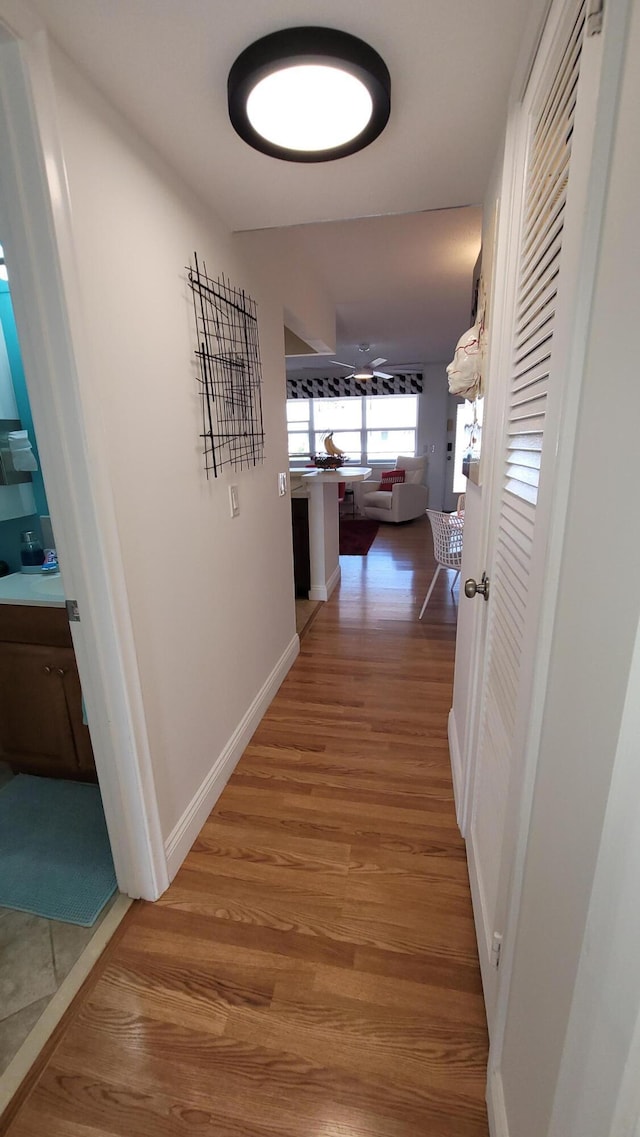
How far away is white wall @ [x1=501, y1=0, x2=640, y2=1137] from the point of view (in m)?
0.47

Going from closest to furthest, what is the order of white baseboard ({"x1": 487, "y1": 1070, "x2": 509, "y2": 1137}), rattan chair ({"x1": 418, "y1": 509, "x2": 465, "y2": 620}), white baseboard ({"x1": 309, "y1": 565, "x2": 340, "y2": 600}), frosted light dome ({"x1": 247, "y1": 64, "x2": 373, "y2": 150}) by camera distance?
white baseboard ({"x1": 487, "y1": 1070, "x2": 509, "y2": 1137})
frosted light dome ({"x1": 247, "y1": 64, "x2": 373, "y2": 150})
rattan chair ({"x1": 418, "y1": 509, "x2": 465, "y2": 620})
white baseboard ({"x1": 309, "y1": 565, "x2": 340, "y2": 600})

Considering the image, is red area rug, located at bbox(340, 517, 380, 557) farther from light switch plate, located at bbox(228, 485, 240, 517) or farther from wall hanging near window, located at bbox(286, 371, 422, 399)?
light switch plate, located at bbox(228, 485, 240, 517)

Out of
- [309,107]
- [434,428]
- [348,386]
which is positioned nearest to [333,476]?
[309,107]

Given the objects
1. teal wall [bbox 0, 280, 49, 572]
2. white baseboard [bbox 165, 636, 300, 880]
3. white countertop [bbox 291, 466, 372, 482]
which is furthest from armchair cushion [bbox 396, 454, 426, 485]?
teal wall [bbox 0, 280, 49, 572]

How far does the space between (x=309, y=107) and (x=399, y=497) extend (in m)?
6.00

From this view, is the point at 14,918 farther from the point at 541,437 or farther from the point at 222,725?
the point at 541,437

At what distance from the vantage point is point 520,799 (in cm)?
85

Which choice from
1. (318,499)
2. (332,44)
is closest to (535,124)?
(332,44)

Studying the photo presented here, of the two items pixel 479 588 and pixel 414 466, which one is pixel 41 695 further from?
pixel 414 466

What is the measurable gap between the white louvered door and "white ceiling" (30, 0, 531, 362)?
8.2 inches

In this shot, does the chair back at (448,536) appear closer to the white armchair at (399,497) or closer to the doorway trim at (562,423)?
the doorway trim at (562,423)

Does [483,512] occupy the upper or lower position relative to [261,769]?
upper

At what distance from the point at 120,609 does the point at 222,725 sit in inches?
35.2

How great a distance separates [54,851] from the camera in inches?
64.8
